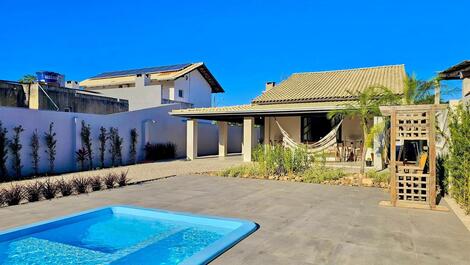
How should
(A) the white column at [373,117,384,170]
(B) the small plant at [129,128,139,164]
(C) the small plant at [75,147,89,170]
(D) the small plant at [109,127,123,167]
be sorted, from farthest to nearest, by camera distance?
(B) the small plant at [129,128,139,164] → (D) the small plant at [109,127,123,167] → (C) the small plant at [75,147,89,170] → (A) the white column at [373,117,384,170]

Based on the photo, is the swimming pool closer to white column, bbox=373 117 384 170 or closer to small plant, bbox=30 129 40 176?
small plant, bbox=30 129 40 176


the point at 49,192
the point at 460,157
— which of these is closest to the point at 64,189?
the point at 49,192

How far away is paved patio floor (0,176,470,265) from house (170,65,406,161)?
5.76m

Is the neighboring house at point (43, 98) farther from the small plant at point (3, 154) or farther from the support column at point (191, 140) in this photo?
the small plant at point (3, 154)

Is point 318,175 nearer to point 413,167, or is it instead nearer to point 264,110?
point 413,167

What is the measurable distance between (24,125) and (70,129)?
178cm

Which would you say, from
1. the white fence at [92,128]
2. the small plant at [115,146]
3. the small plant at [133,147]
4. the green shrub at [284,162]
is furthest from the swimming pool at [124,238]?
the small plant at [133,147]

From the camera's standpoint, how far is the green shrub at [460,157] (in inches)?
208

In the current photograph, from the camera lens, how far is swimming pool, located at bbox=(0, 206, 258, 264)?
4141 millimetres

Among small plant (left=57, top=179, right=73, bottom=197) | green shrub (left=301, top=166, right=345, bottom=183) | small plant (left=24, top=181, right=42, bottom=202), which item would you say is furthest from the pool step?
green shrub (left=301, top=166, right=345, bottom=183)

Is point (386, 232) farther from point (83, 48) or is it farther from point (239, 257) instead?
point (83, 48)

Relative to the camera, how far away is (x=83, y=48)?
22.9m

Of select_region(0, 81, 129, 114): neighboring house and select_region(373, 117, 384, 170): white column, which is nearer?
select_region(373, 117, 384, 170): white column

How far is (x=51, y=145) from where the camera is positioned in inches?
451
